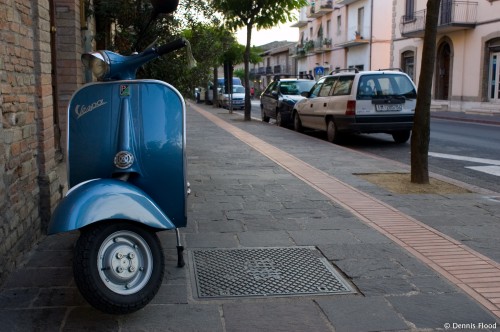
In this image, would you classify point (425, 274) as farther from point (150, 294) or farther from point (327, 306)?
point (150, 294)

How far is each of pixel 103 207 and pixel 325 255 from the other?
6.48ft

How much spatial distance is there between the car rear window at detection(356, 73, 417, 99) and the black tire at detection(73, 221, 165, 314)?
9.68 metres

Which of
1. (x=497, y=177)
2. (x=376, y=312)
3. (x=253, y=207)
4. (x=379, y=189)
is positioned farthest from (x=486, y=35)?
(x=376, y=312)

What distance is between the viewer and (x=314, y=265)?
4.14 metres

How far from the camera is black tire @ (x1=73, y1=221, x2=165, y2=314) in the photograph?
9.79 ft

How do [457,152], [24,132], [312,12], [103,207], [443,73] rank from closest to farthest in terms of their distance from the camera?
1. [103,207]
2. [24,132]
3. [457,152]
4. [443,73]
5. [312,12]

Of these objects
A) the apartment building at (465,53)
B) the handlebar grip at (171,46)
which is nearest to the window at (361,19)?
the apartment building at (465,53)

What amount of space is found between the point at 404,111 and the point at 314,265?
8.95m

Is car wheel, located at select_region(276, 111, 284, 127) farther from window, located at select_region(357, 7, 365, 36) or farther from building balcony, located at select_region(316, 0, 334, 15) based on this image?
building balcony, located at select_region(316, 0, 334, 15)

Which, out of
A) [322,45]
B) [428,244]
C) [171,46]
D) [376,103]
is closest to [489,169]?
[376,103]

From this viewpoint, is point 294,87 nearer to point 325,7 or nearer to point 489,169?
point 489,169

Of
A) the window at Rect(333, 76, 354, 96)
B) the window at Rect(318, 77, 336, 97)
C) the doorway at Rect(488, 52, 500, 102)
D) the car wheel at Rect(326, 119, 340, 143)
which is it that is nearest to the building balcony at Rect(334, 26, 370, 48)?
the doorway at Rect(488, 52, 500, 102)

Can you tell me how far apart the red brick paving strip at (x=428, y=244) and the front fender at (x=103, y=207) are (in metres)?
2.08

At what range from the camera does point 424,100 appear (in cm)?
723
